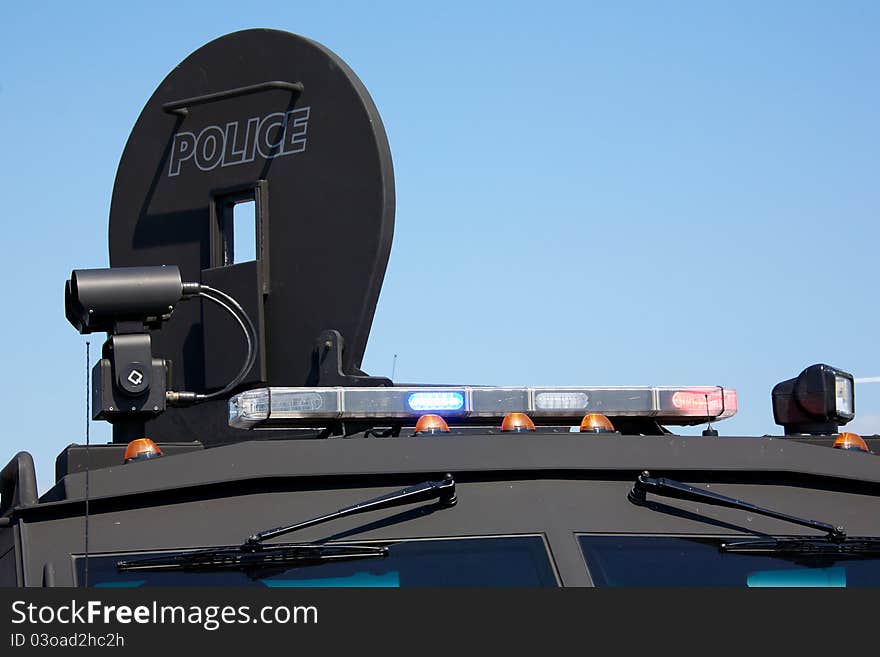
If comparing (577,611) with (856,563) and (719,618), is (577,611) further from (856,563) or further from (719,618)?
(856,563)

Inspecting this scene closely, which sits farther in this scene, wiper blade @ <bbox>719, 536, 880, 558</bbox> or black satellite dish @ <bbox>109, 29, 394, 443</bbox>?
black satellite dish @ <bbox>109, 29, 394, 443</bbox>

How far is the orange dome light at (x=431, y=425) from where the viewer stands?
4363 millimetres

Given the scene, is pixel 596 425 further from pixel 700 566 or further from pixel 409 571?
pixel 409 571

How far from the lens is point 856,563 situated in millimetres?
3906

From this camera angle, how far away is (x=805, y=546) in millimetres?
→ 3898

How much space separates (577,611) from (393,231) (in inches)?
153

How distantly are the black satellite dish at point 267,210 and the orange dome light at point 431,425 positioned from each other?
6.53ft

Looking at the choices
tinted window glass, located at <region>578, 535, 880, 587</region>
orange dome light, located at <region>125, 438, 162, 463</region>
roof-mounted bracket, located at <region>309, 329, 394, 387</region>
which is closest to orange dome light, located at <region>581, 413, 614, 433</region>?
tinted window glass, located at <region>578, 535, 880, 587</region>

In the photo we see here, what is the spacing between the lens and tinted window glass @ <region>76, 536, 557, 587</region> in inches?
144

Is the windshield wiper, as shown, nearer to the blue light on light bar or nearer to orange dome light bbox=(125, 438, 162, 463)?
orange dome light bbox=(125, 438, 162, 463)

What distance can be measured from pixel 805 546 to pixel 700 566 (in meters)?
0.32

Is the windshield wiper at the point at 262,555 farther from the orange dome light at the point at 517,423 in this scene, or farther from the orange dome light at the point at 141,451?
the orange dome light at the point at 517,423

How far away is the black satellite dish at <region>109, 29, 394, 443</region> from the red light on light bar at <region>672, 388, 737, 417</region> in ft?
6.10

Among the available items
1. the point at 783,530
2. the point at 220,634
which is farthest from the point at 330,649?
the point at 783,530
